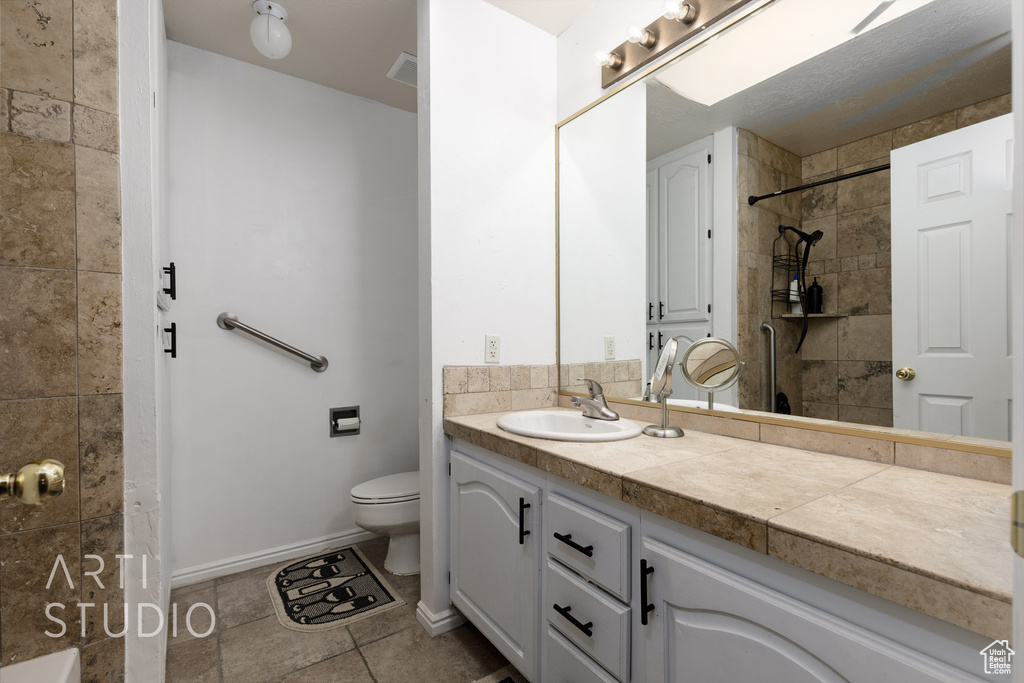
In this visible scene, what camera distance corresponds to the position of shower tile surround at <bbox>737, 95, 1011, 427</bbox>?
3.44 ft

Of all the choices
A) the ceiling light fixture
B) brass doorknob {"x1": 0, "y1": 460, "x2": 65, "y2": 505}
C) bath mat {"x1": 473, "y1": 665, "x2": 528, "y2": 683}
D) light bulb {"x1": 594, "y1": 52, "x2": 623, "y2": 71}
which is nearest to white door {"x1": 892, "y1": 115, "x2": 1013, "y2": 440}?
light bulb {"x1": 594, "y1": 52, "x2": 623, "y2": 71}

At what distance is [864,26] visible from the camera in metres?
1.09

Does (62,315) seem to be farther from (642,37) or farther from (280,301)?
(642,37)

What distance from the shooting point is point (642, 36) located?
61.4 inches

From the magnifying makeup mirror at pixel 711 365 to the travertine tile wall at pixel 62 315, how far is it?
151cm

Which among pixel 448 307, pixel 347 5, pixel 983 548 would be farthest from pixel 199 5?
pixel 983 548

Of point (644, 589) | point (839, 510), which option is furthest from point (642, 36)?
point (644, 589)

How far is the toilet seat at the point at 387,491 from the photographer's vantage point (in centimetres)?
196

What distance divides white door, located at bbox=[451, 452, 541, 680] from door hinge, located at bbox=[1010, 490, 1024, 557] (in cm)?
96

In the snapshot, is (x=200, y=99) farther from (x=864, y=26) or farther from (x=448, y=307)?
(x=864, y=26)

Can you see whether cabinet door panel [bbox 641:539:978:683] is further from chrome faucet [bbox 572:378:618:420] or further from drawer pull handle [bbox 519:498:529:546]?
chrome faucet [bbox 572:378:618:420]

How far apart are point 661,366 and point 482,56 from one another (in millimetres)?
1338

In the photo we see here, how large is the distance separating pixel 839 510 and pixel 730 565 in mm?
194

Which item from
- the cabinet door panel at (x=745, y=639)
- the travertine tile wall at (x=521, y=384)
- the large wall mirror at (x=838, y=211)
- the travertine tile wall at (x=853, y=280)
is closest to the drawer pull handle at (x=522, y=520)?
the cabinet door panel at (x=745, y=639)
